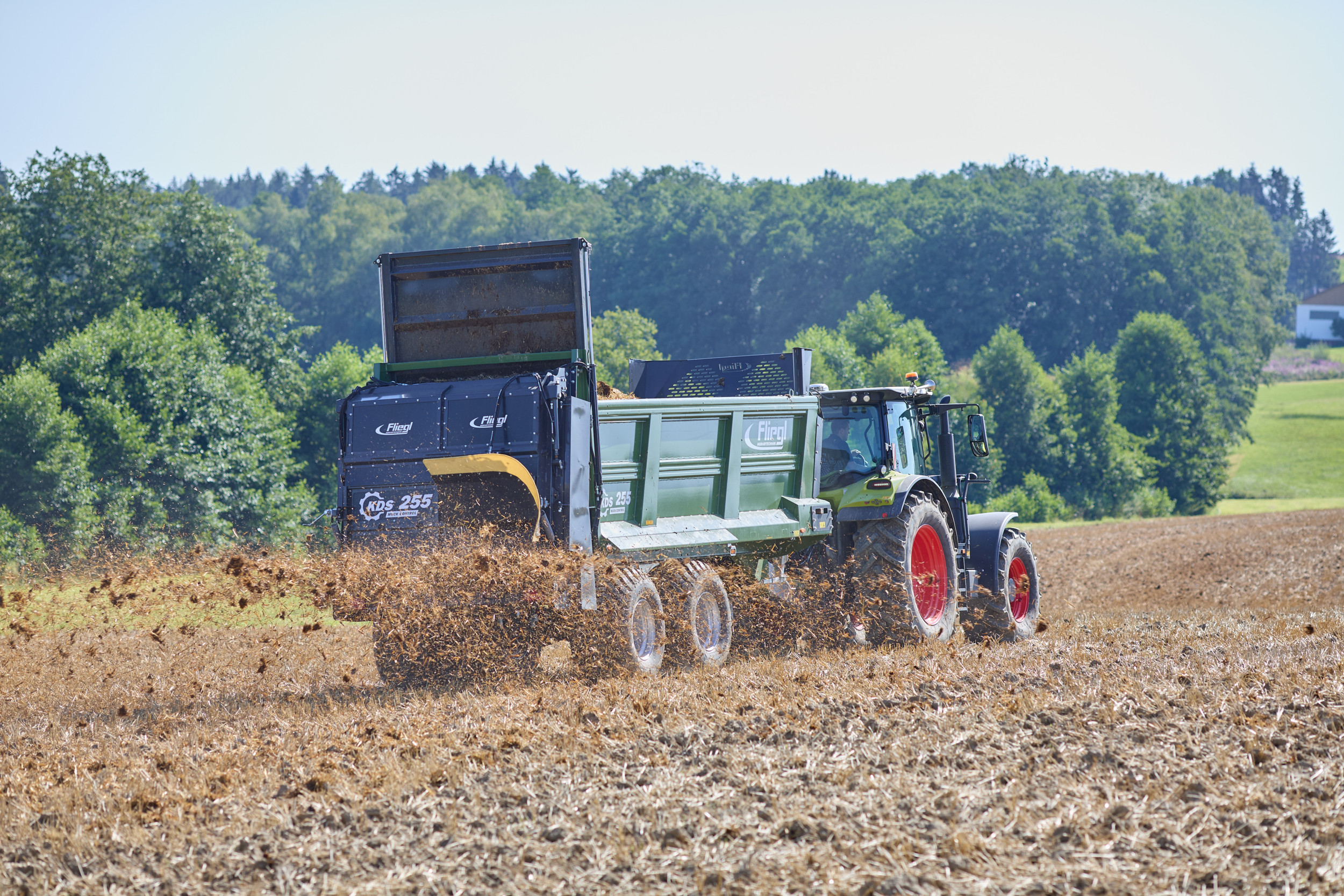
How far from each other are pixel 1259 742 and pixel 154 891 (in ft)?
17.7

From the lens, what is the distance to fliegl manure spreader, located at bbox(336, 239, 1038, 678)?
9125mm

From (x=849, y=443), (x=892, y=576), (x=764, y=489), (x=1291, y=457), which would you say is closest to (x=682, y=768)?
(x=764, y=489)

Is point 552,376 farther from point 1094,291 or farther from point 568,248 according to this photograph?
point 1094,291

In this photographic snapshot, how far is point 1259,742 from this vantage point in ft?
21.8

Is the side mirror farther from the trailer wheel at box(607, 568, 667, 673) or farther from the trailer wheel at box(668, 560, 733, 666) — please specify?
the trailer wheel at box(607, 568, 667, 673)

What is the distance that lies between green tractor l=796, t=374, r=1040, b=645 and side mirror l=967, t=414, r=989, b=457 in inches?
0.8

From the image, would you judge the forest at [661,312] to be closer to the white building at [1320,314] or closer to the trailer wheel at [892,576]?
the trailer wheel at [892,576]

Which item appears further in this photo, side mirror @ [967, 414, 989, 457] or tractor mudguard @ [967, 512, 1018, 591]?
tractor mudguard @ [967, 512, 1018, 591]

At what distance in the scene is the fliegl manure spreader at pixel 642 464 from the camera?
9.12 metres

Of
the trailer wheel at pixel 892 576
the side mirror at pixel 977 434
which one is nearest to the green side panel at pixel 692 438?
the trailer wheel at pixel 892 576

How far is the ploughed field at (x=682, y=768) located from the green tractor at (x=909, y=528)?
671 mm

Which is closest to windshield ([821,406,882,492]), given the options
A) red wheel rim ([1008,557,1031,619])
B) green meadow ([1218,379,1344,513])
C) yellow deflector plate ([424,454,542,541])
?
red wheel rim ([1008,557,1031,619])

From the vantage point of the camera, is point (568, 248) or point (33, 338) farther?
point (33, 338)

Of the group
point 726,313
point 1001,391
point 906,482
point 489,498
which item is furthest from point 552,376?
point 726,313
